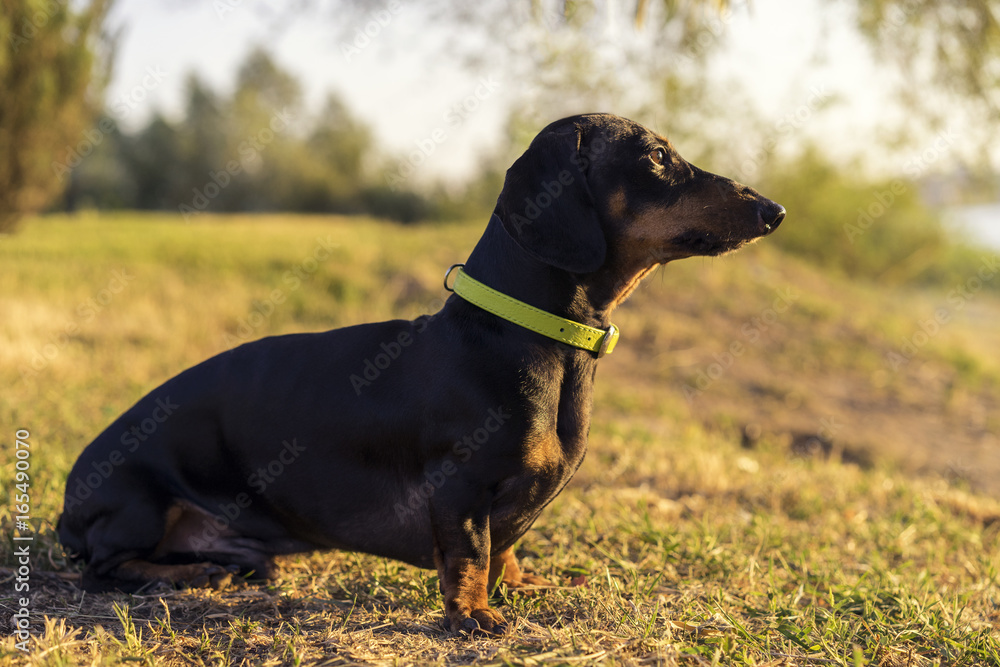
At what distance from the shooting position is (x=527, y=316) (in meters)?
2.45

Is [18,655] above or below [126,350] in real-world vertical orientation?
above

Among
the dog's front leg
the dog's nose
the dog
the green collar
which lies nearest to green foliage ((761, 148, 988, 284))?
the dog's nose

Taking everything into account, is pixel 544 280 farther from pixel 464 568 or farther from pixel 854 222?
pixel 854 222

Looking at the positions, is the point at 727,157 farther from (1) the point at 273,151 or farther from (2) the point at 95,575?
(1) the point at 273,151

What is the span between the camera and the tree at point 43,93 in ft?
44.0

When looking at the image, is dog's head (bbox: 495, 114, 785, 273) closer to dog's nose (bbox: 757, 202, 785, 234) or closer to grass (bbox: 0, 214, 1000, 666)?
dog's nose (bbox: 757, 202, 785, 234)

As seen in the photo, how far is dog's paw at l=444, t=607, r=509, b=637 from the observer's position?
2348 mm

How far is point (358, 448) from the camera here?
8.55 feet

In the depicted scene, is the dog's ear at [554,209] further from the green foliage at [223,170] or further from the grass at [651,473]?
the green foliage at [223,170]

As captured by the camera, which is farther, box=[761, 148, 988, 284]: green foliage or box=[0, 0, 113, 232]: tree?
box=[761, 148, 988, 284]: green foliage

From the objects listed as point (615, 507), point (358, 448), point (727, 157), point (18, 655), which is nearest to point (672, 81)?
point (727, 157)

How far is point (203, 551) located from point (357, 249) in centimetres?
909

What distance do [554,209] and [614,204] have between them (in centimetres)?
24

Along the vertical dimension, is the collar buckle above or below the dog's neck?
below
